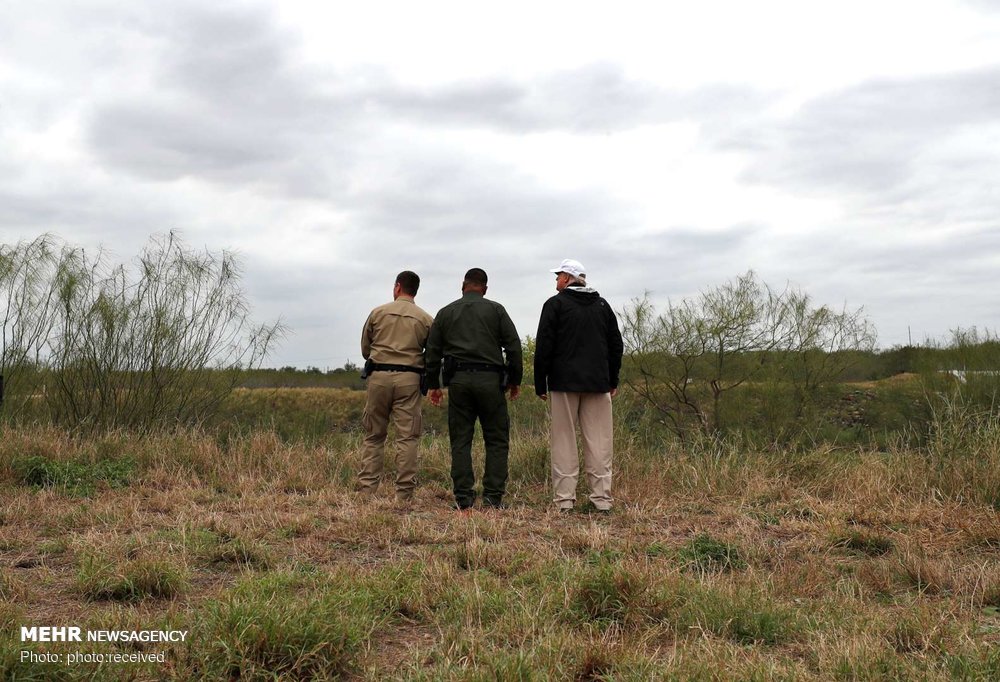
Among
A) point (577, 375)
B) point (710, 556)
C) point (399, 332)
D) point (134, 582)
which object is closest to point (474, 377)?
point (577, 375)

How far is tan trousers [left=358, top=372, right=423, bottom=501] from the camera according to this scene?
26.6ft

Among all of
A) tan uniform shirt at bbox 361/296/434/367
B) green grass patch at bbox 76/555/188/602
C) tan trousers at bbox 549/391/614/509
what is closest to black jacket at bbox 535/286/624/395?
tan trousers at bbox 549/391/614/509

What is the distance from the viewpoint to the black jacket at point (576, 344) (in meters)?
7.58

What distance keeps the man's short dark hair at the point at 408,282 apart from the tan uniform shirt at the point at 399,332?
16 centimetres

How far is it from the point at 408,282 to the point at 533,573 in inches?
165

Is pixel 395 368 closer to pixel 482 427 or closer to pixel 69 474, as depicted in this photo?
pixel 482 427

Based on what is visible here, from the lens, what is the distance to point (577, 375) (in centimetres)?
756

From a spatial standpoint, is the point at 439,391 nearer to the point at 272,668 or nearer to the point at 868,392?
the point at 272,668

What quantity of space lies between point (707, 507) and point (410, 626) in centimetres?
396

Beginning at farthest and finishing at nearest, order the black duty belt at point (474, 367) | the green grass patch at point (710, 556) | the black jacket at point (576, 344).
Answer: the black duty belt at point (474, 367), the black jacket at point (576, 344), the green grass patch at point (710, 556)

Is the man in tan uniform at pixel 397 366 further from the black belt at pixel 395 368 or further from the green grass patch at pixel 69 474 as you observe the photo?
the green grass patch at pixel 69 474

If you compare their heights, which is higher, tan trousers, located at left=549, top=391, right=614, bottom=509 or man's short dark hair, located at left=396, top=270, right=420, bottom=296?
man's short dark hair, located at left=396, top=270, right=420, bottom=296

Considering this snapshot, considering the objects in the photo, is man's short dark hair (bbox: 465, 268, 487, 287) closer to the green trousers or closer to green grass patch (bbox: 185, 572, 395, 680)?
the green trousers

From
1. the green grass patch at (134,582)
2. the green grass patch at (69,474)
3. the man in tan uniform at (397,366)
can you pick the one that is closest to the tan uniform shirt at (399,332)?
the man in tan uniform at (397,366)
